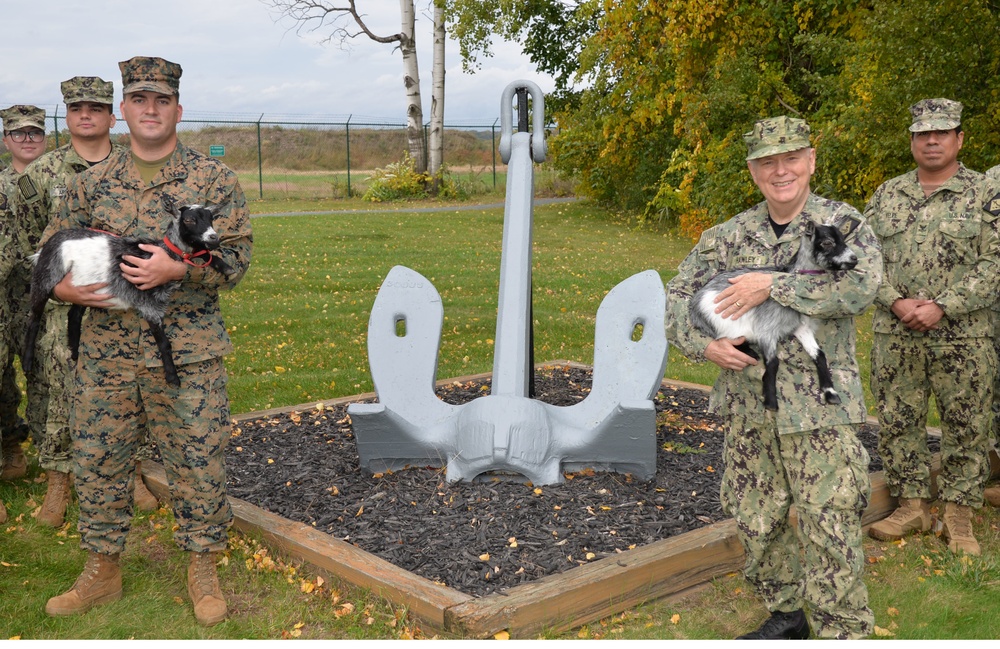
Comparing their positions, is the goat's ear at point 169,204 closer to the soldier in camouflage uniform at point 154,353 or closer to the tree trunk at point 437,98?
the soldier in camouflage uniform at point 154,353

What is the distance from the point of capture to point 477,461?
446 centimetres

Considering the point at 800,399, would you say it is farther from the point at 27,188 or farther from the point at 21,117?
the point at 21,117

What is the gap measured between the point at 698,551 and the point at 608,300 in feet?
4.58

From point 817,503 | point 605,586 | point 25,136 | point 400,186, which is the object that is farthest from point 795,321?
point 400,186

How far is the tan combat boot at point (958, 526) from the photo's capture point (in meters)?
4.32

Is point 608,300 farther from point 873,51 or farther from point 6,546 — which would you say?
point 873,51

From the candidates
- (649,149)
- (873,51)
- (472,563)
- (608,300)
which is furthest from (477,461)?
(649,149)

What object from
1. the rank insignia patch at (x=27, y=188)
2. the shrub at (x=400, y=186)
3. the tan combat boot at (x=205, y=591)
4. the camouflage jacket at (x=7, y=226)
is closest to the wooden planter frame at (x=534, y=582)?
the tan combat boot at (x=205, y=591)

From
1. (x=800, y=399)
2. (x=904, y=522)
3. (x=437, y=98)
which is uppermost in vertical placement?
(x=437, y=98)

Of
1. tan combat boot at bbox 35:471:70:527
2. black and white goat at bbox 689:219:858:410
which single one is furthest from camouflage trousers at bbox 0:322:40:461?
black and white goat at bbox 689:219:858:410

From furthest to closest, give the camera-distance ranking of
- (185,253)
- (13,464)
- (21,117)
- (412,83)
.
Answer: (412,83) → (13,464) → (21,117) → (185,253)

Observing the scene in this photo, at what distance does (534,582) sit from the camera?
11.7ft

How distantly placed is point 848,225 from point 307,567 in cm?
242

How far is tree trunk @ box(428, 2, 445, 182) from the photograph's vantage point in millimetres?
23359
